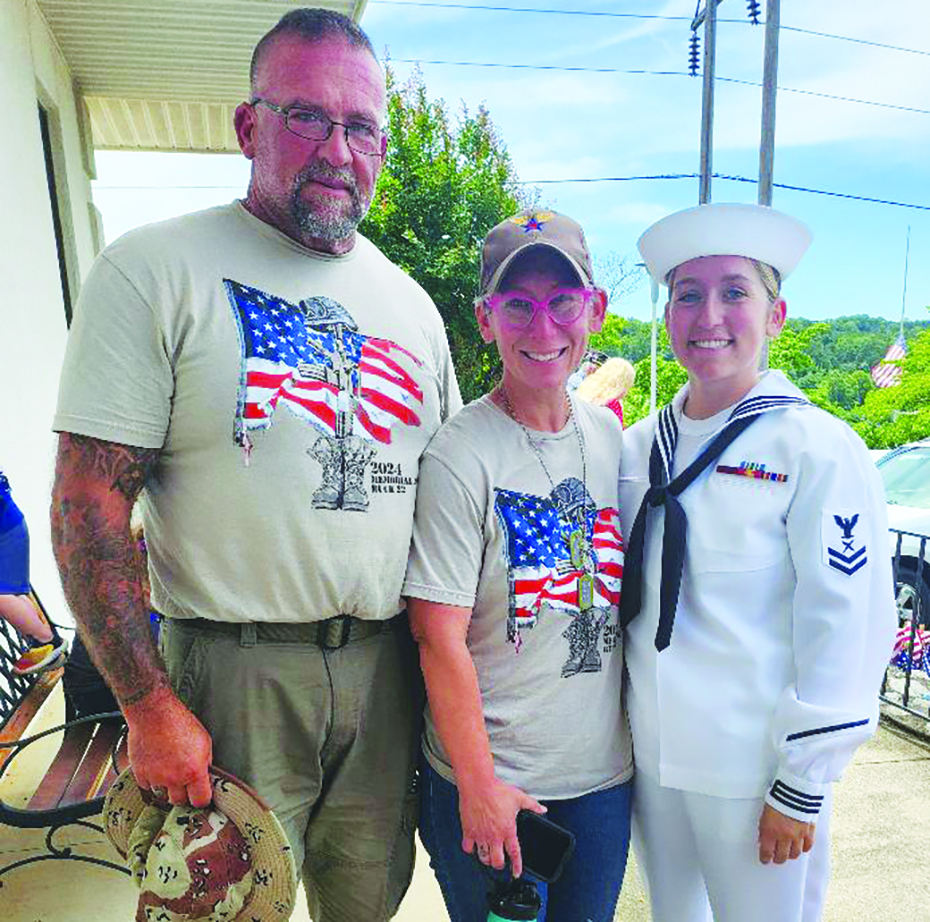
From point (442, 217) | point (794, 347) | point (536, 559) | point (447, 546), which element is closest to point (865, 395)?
point (794, 347)

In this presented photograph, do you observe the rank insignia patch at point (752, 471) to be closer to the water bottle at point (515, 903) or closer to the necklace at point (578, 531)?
the necklace at point (578, 531)

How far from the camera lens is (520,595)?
1.62 meters

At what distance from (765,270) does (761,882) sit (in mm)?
1279

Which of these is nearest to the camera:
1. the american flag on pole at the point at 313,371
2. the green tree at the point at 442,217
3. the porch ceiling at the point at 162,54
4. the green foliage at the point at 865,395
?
the american flag on pole at the point at 313,371

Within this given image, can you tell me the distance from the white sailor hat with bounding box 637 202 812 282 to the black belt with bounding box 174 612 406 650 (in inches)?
42.0

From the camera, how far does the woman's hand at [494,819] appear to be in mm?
1536

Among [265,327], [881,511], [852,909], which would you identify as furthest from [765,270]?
[852,909]

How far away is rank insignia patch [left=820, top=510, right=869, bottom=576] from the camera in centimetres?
152

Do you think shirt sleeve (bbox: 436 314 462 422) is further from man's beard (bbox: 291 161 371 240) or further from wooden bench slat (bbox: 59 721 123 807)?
wooden bench slat (bbox: 59 721 123 807)

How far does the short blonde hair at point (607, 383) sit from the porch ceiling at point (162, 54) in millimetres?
2915

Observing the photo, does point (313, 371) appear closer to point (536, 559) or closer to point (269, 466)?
point (269, 466)

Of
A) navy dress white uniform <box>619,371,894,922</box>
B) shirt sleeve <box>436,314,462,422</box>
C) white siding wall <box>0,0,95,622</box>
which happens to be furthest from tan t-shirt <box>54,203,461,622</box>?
white siding wall <box>0,0,95,622</box>

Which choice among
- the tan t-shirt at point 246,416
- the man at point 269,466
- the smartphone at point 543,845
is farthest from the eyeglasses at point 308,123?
the smartphone at point 543,845

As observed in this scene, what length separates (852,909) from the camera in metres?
2.80
